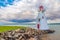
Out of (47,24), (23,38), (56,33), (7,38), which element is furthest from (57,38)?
(7,38)

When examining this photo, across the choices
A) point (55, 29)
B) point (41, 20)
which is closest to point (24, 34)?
point (41, 20)

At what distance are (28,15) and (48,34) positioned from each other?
319mm

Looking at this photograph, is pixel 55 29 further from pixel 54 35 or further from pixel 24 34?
Result: pixel 24 34

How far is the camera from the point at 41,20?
6.66 ft

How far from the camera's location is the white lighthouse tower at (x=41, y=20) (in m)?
2.03

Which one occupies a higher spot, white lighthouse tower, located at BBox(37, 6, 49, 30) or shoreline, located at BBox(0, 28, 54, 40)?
white lighthouse tower, located at BBox(37, 6, 49, 30)

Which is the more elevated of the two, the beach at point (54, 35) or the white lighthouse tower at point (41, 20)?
the white lighthouse tower at point (41, 20)

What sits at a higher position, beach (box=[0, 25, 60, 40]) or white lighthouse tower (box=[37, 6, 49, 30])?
white lighthouse tower (box=[37, 6, 49, 30])

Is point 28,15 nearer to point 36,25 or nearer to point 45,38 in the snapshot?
point 36,25

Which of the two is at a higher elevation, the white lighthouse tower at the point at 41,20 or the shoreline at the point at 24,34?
the white lighthouse tower at the point at 41,20

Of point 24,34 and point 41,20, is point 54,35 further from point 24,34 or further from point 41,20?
point 24,34

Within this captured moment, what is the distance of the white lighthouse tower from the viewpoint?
79.7 inches

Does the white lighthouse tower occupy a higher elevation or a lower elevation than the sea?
higher

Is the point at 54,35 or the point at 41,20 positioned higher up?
the point at 41,20
